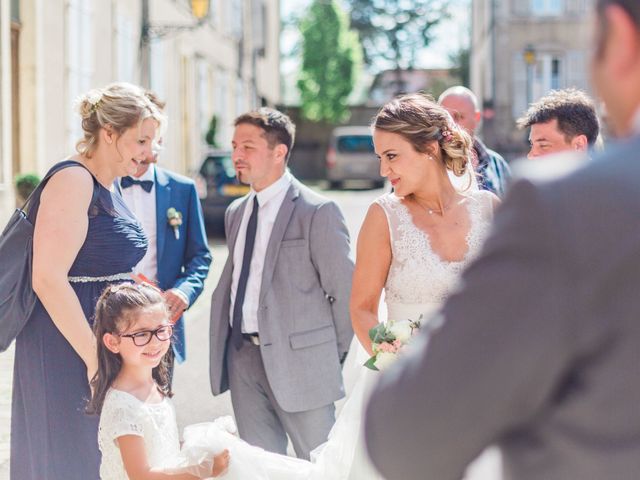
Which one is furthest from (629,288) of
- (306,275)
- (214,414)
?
(214,414)

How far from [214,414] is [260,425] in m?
2.57

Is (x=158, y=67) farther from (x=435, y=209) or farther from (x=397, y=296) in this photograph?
(x=397, y=296)

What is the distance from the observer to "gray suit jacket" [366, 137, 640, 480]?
1.26 meters

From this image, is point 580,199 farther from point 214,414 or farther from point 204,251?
point 214,414

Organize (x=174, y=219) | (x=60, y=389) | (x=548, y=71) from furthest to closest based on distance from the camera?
(x=548, y=71) → (x=174, y=219) → (x=60, y=389)

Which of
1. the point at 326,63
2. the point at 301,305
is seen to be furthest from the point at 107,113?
the point at 326,63

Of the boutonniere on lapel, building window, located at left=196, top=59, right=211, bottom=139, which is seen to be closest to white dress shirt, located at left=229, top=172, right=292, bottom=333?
the boutonniere on lapel

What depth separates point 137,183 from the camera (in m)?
5.31

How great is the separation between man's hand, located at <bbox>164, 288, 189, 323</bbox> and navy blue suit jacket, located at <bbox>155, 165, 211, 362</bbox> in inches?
4.3

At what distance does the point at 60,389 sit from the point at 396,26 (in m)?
68.5

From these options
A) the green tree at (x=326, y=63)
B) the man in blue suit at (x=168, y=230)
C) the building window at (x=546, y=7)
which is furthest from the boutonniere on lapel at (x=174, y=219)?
the green tree at (x=326, y=63)

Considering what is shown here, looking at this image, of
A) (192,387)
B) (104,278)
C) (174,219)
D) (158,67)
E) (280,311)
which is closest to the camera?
(104,278)

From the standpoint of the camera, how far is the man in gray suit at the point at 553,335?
1.26m

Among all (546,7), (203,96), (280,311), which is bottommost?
(280,311)
